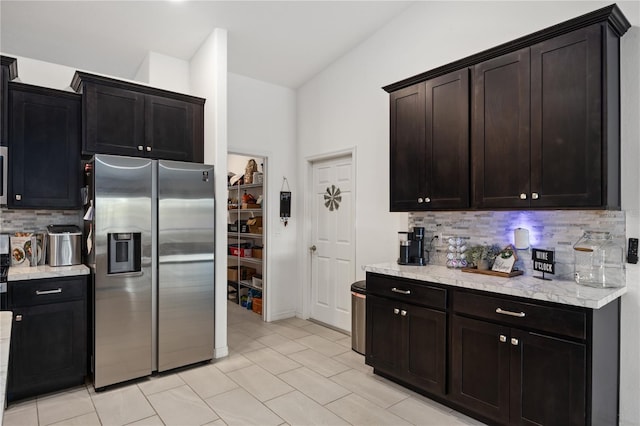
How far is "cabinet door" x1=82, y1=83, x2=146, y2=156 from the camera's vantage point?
3240mm

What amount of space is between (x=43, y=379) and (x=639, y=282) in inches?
164

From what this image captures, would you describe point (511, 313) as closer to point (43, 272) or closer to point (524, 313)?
point (524, 313)

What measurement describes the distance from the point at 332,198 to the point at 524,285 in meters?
2.60

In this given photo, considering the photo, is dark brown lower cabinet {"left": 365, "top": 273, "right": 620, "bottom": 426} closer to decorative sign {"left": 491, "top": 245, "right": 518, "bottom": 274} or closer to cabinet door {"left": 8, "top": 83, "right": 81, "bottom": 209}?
decorative sign {"left": 491, "top": 245, "right": 518, "bottom": 274}

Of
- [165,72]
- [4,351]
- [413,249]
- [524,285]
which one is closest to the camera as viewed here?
[4,351]

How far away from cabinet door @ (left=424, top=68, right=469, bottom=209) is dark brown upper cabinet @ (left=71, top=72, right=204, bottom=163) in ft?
7.46

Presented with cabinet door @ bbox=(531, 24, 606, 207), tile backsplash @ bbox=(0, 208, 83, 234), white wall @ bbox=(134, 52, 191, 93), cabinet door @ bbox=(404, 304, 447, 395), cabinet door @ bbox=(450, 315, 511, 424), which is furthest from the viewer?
white wall @ bbox=(134, 52, 191, 93)

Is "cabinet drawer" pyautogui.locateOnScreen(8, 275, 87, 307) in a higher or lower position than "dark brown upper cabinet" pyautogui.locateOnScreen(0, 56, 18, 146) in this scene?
lower

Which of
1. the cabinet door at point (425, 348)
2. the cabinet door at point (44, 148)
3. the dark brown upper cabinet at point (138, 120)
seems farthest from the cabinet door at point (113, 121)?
the cabinet door at point (425, 348)

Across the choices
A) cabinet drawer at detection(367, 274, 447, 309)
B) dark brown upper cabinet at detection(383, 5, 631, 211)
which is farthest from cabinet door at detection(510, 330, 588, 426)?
dark brown upper cabinet at detection(383, 5, 631, 211)

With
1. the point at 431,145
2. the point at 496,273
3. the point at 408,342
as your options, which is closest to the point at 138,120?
the point at 431,145

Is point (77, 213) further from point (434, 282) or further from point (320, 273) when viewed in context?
point (434, 282)

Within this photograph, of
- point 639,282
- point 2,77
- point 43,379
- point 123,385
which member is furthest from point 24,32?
point 639,282

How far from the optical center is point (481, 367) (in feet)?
7.96
